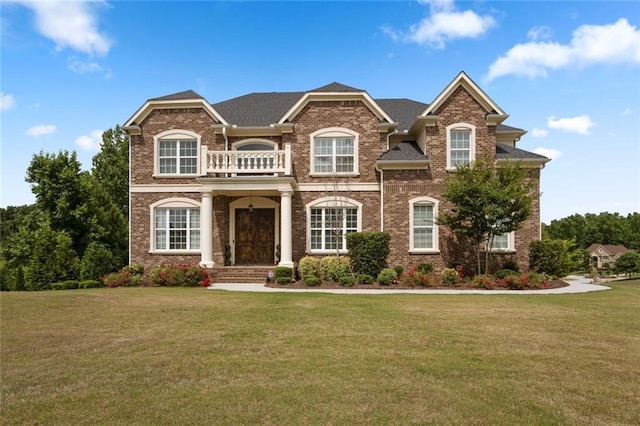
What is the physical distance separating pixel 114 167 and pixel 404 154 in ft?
78.9

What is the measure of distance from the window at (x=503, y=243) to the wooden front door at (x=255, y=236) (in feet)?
34.2

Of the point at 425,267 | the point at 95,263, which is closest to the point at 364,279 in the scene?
the point at 425,267

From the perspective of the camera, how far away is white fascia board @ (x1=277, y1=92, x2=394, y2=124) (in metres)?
19.8

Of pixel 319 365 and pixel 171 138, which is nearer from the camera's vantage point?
pixel 319 365

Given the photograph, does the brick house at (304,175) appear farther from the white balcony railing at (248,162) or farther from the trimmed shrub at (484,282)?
the trimmed shrub at (484,282)

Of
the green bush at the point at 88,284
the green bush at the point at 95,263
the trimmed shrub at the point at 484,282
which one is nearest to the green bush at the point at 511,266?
the trimmed shrub at the point at 484,282

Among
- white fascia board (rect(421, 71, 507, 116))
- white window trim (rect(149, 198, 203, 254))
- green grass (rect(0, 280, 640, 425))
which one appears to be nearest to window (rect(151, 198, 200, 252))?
white window trim (rect(149, 198, 203, 254))

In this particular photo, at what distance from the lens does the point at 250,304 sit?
1163cm

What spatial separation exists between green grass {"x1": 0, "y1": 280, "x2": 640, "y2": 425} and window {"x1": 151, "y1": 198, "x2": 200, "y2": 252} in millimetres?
9299

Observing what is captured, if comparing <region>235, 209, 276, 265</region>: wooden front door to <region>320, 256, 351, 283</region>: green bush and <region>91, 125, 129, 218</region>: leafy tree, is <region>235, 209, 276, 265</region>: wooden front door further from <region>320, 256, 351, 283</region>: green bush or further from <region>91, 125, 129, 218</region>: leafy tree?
<region>91, 125, 129, 218</region>: leafy tree

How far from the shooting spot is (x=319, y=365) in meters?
6.09

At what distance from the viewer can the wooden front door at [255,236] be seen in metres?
20.7

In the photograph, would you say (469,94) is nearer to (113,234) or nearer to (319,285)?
(319,285)

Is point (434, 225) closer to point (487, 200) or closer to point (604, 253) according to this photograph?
point (487, 200)
